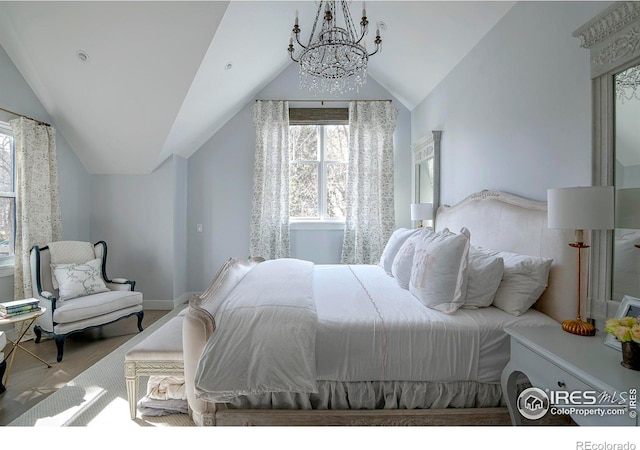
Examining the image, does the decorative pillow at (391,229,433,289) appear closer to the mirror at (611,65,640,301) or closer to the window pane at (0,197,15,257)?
the mirror at (611,65,640,301)

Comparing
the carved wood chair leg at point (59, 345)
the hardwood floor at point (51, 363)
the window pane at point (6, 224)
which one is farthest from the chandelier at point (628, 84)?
the window pane at point (6, 224)

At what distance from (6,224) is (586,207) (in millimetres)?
4595

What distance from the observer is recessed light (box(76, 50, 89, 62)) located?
9.10 ft

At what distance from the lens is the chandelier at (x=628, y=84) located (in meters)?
1.35

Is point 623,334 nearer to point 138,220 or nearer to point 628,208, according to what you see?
point 628,208

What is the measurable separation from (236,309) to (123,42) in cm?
267

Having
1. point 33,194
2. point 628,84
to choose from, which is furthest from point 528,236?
point 33,194

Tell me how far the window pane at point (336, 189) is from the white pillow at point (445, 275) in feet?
8.59

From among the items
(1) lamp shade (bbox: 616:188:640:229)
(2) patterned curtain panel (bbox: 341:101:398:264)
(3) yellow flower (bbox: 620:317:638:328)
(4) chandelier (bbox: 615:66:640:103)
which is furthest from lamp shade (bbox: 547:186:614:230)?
(2) patterned curtain panel (bbox: 341:101:398:264)

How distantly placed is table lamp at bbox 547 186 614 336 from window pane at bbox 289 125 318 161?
340 cm

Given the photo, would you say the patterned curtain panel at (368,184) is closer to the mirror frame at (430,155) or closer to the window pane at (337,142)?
the window pane at (337,142)

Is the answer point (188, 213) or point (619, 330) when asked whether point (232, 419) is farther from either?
point (188, 213)

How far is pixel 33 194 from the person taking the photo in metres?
3.06

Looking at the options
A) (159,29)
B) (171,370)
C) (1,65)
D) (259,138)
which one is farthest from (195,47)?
(171,370)
